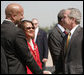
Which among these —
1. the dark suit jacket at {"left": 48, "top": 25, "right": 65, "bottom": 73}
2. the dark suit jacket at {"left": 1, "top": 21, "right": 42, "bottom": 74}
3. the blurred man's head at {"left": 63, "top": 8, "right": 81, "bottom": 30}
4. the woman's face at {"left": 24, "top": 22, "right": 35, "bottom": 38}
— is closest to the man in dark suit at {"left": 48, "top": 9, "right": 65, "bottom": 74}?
the dark suit jacket at {"left": 48, "top": 25, "right": 65, "bottom": 73}

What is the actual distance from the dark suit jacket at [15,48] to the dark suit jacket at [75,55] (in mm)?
542

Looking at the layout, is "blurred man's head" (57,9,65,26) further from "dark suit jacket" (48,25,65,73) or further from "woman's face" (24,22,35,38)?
"woman's face" (24,22,35,38)

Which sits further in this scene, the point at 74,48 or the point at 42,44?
the point at 42,44

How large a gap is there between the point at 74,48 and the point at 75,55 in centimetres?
10

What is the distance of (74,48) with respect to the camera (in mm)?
4477

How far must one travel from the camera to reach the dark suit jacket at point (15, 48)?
15.1 feet

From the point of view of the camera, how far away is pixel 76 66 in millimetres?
4621

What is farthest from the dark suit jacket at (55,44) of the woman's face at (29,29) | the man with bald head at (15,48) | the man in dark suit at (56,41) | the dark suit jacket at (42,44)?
the dark suit jacket at (42,44)

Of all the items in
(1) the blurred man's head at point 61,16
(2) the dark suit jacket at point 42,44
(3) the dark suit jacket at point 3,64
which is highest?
(1) the blurred man's head at point 61,16

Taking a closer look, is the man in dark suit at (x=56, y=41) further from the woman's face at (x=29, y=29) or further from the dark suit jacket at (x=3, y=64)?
the dark suit jacket at (x=3, y=64)

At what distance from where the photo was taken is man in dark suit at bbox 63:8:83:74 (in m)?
4.46

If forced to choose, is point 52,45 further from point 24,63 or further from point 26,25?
point 24,63

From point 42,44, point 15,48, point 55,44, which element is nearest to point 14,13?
point 15,48

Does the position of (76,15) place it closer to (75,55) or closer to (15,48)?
(75,55)
